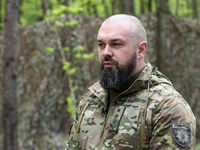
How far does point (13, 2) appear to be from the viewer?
6352mm

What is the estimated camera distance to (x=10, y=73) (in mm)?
6473

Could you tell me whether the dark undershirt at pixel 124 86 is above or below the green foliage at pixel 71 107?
above

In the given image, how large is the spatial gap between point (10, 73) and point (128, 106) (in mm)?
5270

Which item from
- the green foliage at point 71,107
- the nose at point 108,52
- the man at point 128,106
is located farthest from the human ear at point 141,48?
the green foliage at point 71,107

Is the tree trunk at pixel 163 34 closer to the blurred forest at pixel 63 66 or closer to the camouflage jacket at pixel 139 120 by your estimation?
the blurred forest at pixel 63 66

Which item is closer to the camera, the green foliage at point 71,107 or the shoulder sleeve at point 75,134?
the shoulder sleeve at point 75,134

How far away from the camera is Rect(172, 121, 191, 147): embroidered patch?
5.53 ft

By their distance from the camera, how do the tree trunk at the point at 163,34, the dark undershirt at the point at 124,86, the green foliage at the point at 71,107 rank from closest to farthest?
the dark undershirt at the point at 124,86 → the green foliage at the point at 71,107 → the tree trunk at the point at 163,34

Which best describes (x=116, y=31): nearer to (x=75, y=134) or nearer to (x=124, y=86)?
(x=124, y=86)

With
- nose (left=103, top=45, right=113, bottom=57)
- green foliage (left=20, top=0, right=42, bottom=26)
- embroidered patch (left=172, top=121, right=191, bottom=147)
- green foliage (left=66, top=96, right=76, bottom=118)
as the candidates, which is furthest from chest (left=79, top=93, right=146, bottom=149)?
green foliage (left=20, top=0, right=42, bottom=26)

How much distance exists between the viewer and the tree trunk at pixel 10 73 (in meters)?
6.38

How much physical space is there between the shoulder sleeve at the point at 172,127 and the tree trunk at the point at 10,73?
5508 mm

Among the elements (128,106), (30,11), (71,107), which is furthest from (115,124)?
(30,11)

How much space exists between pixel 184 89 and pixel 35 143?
6.15m
